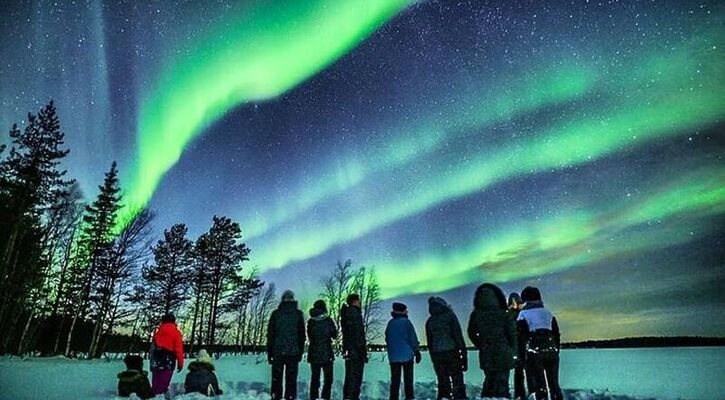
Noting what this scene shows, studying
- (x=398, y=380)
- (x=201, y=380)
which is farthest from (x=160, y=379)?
(x=398, y=380)

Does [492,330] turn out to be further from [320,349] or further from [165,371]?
[165,371]

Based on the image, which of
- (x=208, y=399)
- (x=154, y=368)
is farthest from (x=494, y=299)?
(x=154, y=368)

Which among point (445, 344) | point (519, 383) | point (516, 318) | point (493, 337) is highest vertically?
point (516, 318)

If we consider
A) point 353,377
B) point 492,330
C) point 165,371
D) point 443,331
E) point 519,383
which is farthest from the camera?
point 519,383

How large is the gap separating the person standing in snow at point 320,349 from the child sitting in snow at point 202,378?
181 cm

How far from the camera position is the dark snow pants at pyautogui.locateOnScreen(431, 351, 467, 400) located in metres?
8.98

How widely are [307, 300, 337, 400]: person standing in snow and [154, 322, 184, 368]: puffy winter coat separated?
2570 mm

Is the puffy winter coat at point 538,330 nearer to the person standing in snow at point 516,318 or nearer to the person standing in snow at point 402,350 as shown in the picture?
the person standing in snow at point 516,318

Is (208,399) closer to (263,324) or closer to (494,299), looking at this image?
(494,299)

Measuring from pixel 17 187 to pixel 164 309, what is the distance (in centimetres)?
1355

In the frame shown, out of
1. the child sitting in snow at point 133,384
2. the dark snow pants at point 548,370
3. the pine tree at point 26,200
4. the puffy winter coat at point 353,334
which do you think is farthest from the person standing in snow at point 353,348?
the pine tree at point 26,200

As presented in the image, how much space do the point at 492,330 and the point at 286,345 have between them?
376 cm

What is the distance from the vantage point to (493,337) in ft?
27.6

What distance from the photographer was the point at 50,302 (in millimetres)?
36250
